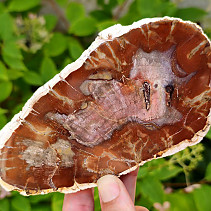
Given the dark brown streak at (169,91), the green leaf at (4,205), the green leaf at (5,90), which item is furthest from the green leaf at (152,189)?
the green leaf at (5,90)

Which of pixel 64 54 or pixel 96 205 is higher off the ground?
pixel 64 54

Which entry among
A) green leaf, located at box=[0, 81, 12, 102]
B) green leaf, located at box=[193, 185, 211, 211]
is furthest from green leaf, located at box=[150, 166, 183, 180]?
green leaf, located at box=[0, 81, 12, 102]

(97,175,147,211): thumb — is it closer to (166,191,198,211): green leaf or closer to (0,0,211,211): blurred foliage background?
(0,0,211,211): blurred foliage background

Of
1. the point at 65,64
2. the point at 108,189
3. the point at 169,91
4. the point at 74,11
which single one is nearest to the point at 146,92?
the point at 169,91

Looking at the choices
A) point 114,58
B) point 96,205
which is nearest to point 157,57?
point 114,58

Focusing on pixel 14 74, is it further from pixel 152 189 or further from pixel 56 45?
pixel 152 189

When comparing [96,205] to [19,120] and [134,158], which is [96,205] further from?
[19,120]

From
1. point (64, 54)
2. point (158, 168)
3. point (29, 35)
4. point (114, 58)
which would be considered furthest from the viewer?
point (64, 54)
